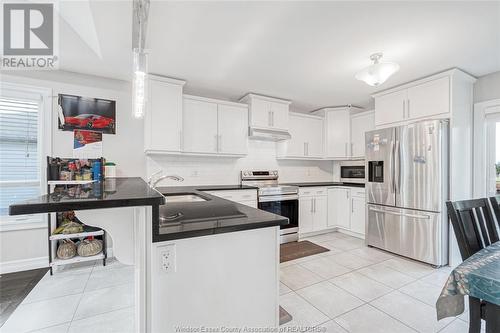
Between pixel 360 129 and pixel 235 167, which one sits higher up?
pixel 360 129

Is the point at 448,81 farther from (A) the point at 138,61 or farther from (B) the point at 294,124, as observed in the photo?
(A) the point at 138,61

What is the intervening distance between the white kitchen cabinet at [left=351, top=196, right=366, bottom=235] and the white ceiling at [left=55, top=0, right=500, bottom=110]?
1923 millimetres

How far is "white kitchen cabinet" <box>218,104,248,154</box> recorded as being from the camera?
3687mm

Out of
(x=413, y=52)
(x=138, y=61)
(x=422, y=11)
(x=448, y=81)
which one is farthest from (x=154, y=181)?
(x=448, y=81)

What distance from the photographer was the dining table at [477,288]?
0.93m

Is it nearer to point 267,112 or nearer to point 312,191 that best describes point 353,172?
point 312,191

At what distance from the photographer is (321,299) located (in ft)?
7.18

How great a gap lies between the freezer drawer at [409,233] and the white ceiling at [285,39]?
1799 mm

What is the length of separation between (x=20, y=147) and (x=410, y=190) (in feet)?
16.0

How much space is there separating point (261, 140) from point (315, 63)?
1.82 metres

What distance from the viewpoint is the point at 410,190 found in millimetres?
3096

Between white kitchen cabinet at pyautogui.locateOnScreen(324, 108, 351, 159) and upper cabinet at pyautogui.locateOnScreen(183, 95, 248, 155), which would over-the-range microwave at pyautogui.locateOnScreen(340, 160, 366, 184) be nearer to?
white kitchen cabinet at pyautogui.locateOnScreen(324, 108, 351, 159)

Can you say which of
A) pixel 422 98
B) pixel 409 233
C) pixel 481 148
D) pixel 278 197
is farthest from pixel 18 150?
pixel 481 148

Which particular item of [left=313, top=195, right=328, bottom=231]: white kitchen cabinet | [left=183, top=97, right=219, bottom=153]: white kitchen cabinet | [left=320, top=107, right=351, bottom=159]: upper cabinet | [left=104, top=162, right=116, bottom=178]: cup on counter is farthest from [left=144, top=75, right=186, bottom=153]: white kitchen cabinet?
[left=320, top=107, right=351, bottom=159]: upper cabinet
